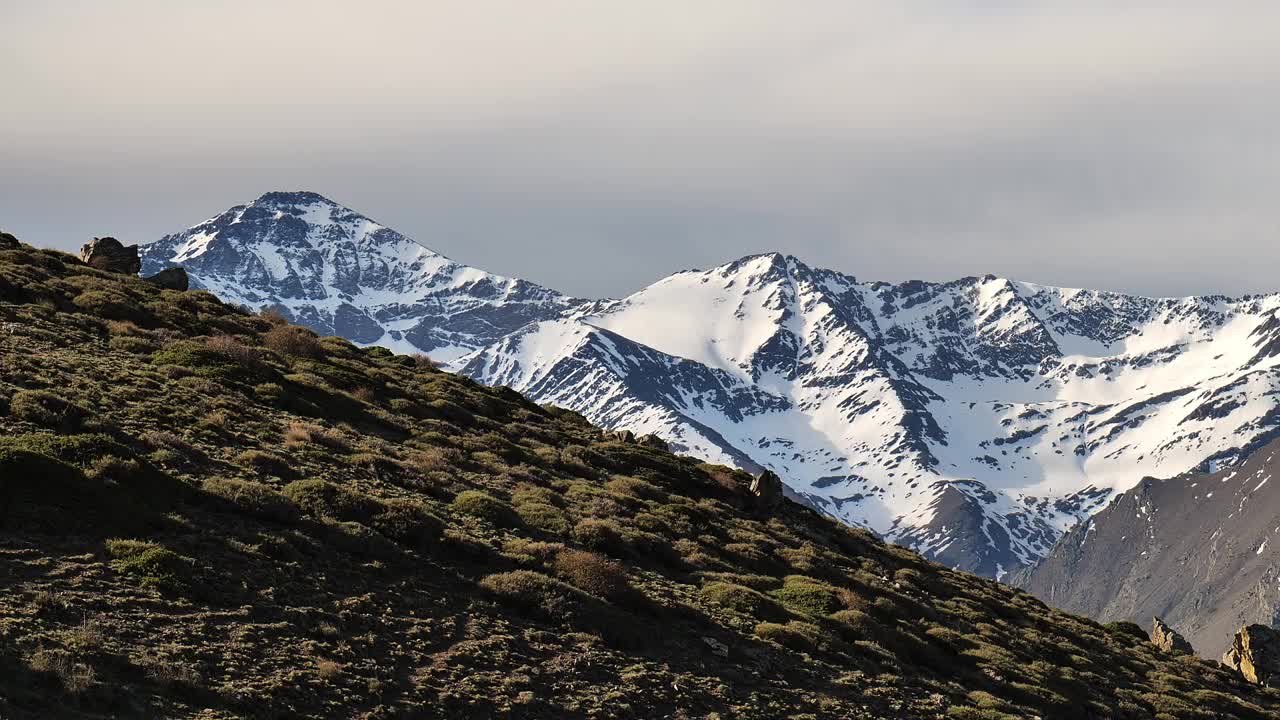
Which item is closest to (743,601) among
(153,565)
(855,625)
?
(855,625)

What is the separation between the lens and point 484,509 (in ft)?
134

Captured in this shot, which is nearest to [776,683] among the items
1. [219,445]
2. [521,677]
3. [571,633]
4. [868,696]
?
[868,696]

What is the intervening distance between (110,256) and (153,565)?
50.0 m

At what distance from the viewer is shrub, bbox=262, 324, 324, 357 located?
202ft

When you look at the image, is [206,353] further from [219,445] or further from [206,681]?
[206,681]

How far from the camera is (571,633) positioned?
33312 millimetres

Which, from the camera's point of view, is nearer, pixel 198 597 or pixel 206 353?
pixel 198 597

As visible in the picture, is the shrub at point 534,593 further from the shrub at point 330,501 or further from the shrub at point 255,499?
the shrub at point 255,499

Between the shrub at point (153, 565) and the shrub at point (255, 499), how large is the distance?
3983 millimetres

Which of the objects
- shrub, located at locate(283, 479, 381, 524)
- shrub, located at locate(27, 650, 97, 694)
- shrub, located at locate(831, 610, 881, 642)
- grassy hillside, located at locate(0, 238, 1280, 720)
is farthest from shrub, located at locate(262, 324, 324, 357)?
shrub, located at locate(27, 650, 97, 694)

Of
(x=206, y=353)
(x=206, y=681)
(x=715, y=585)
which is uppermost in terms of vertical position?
(x=206, y=353)

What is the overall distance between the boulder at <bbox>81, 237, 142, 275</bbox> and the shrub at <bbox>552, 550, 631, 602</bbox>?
44274mm

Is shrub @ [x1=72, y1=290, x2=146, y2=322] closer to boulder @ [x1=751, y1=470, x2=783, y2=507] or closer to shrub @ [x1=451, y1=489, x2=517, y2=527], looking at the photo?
shrub @ [x1=451, y1=489, x2=517, y2=527]

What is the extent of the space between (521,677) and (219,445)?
1418 cm
